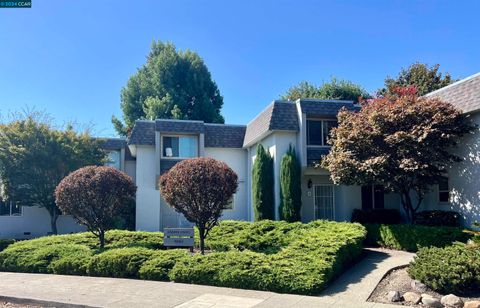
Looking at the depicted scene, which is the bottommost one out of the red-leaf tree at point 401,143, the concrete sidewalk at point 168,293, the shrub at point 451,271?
the concrete sidewalk at point 168,293

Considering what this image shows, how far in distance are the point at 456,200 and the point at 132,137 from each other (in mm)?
15190

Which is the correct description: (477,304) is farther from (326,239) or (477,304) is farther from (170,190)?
(170,190)

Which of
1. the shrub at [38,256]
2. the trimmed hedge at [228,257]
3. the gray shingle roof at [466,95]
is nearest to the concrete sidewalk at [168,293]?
the trimmed hedge at [228,257]

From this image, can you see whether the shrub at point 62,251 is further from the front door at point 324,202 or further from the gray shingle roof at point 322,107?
the gray shingle roof at point 322,107

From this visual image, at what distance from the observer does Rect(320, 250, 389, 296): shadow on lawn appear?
29.6 feet

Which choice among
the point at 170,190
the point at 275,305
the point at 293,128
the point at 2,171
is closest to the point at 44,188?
the point at 2,171

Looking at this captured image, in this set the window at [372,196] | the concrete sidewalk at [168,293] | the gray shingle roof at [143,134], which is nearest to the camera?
the concrete sidewalk at [168,293]

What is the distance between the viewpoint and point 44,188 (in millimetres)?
20734

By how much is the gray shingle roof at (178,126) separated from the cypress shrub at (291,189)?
600 centimetres

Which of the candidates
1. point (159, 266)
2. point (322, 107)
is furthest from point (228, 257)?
point (322, 107)

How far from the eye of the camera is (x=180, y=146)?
72.0 ft

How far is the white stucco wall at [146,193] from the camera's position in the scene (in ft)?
69.7

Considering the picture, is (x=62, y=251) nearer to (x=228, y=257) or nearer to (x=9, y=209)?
(x=228, y=257)

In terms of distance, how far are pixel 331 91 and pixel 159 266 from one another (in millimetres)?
26879
